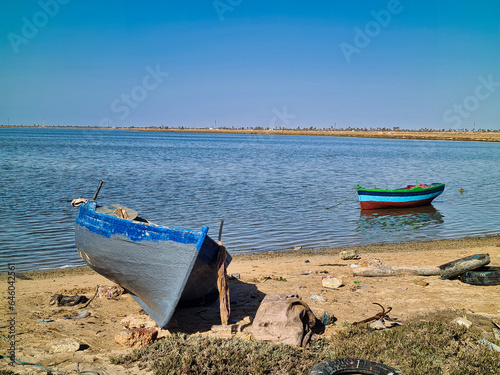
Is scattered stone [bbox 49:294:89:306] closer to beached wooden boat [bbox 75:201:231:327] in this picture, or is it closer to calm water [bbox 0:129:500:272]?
beached wooden boat [bbox 75:201:231:327]

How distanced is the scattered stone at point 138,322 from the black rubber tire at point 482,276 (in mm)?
6374

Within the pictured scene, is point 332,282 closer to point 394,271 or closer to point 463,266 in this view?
point 394,271

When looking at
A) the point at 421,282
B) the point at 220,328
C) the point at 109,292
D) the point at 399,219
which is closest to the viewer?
the point at 220,328

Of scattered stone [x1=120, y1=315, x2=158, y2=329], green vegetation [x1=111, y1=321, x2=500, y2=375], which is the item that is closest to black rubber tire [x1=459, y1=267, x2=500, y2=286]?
green vegetation [x1=111, y1=321, x2=500, y2=375]

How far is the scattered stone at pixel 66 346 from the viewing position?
220 inches

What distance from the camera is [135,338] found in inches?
228

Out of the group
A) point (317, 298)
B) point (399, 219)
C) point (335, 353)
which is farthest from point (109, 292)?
point (399, 219)

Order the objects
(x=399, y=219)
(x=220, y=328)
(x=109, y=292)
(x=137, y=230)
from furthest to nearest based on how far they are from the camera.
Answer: (x=399, y=219), (x=109, y=292), (x=220, y=328), (x=137, y=230)

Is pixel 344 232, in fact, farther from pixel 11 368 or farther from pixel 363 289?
pixel 11 368

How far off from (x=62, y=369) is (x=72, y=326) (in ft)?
4.66

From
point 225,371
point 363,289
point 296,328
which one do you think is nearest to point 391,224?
point 363,289

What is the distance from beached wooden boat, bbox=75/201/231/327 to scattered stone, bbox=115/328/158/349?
416mm

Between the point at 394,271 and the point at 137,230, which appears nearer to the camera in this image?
the point at 137,230

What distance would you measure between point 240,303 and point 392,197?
46.8ft
